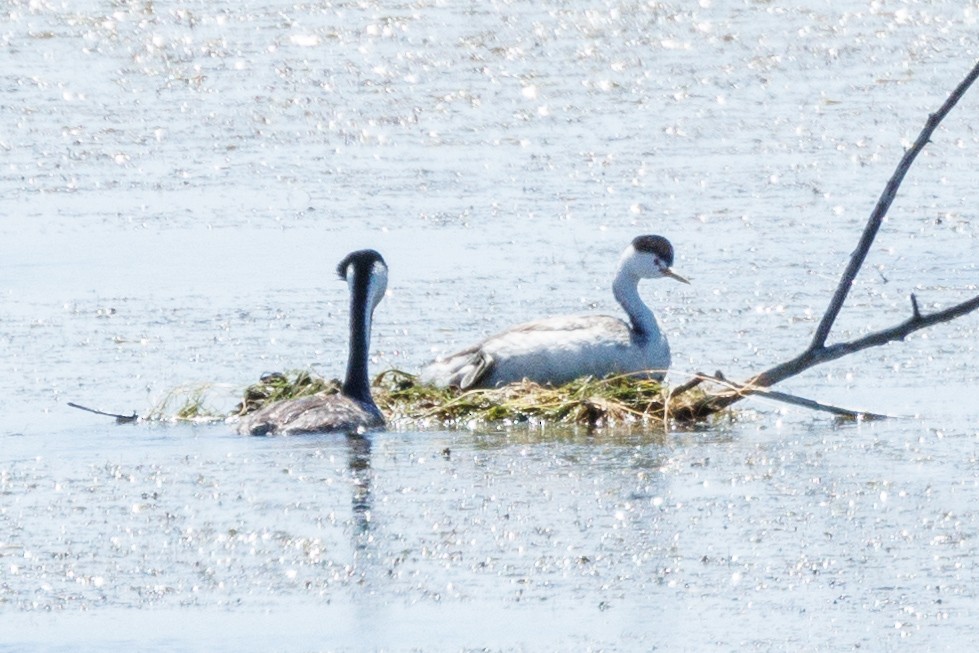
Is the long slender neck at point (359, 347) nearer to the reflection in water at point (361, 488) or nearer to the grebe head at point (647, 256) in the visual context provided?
the reflection in water at point (361, 488)

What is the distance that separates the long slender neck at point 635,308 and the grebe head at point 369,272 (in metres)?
1.40

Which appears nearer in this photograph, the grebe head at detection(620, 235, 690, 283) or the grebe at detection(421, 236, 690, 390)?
the grebe at detection(421, 236, 690, 390)

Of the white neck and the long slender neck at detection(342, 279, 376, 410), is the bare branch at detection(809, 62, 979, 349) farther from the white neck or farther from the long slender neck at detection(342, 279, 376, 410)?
the long slender neck at detection(342, 279, 376, 410)

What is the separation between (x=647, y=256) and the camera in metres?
12.9

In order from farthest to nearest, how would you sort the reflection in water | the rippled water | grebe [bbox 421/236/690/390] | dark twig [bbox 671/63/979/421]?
grebe [bbox 421/236/690/390]
dark twig [bbox 671/63/979/421]
the reflection in water
the rippled water

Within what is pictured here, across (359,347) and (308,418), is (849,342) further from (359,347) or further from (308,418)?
(308,418)

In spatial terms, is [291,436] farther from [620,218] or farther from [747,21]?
[747,21]

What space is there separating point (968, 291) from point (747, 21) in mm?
10248

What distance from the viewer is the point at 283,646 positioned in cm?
682

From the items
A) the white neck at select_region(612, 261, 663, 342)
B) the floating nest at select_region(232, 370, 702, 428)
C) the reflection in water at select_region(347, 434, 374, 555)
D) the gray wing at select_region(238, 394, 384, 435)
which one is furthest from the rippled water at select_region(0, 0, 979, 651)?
the floating nest at select_region(232, 370, 702, 428)

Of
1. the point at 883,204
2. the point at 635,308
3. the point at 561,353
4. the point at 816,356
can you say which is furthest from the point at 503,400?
the point at 883,204

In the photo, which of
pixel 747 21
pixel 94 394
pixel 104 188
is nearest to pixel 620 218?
pixel 104 188

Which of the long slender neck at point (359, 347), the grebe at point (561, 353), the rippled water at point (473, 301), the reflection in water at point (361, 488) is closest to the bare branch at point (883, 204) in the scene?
the rippled water at point (473, 301)

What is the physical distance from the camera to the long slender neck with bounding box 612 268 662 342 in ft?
40.5
